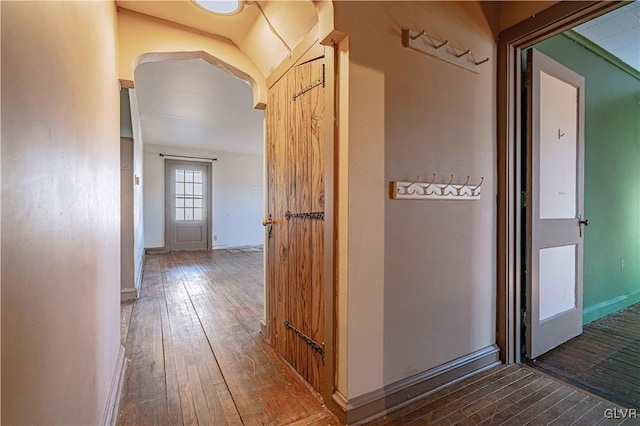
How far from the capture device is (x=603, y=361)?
2020mm

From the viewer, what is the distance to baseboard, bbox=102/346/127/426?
1.31m

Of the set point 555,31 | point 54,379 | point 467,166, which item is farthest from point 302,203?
point 555,31

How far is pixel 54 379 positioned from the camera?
718 millimetres

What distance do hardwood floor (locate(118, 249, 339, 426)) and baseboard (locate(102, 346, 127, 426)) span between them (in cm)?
5

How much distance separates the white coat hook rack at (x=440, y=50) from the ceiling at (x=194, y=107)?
2.20 meters

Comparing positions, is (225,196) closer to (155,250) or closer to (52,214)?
(155,250)

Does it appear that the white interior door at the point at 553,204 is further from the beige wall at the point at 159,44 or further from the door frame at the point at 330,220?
the beige wall at the point at 159,44

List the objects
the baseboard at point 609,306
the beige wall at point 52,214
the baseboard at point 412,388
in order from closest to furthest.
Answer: the beige wall at point 52,214
the baseboard at point 412,388
the baseboard at point 609,306

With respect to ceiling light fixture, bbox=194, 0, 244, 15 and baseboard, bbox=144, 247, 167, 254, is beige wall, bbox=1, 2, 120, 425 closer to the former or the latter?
ceiling light fixture, bbox=194, 0, 244, 15

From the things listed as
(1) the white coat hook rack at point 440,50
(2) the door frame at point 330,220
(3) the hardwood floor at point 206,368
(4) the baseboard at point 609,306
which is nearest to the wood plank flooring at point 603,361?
(4) the baseboard at point 609,306

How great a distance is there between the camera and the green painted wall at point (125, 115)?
2692mm

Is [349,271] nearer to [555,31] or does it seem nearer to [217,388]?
[217,388]

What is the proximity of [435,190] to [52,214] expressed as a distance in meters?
1.64

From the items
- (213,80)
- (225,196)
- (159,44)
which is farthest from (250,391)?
(225,196)
